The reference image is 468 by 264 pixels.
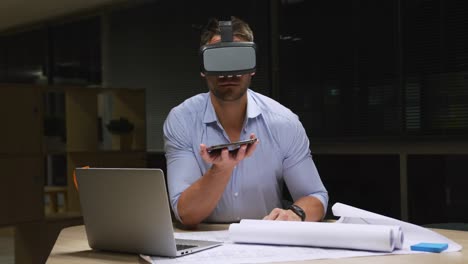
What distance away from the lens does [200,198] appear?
2029mm

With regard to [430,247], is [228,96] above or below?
above

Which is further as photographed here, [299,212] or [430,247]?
[299,212]

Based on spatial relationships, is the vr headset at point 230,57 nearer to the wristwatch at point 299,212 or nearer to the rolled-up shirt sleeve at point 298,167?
the wristwatch at point 299,212

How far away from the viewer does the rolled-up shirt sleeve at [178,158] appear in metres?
2.18

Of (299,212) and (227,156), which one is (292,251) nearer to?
(227,156)

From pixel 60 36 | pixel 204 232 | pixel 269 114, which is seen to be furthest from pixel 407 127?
pixel 60 36

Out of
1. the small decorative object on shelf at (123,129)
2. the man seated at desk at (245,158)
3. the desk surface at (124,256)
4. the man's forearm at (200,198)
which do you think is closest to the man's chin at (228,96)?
the man seated at desk at (245,158)

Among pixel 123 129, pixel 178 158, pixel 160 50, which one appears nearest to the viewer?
pixel 178 158

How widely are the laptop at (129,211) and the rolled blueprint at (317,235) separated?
0.35ft

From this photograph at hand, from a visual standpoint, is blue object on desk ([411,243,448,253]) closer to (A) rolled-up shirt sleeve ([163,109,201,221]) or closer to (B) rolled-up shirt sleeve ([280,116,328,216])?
(B) rolled-up shirt sleeve ([280,116,328,216])

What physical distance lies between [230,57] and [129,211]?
0.47m

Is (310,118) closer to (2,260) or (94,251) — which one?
(2,260)

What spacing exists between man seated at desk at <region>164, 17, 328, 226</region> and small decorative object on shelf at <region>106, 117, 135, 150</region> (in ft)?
9.52

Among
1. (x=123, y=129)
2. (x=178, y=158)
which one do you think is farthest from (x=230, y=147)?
(x=123, y=129)
